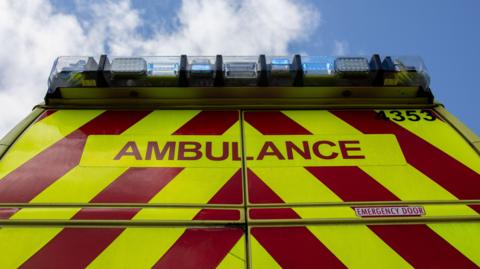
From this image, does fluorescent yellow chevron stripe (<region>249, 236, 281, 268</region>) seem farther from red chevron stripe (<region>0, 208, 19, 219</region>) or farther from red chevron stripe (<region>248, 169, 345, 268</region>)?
red chevron stripe (<region>0, 208, 19, 219</region>)

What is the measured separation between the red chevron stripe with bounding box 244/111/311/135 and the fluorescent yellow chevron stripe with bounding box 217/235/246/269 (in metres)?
0.72

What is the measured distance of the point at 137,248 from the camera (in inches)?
65.2

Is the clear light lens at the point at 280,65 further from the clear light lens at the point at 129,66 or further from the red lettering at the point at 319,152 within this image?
the clear light lens at the point at 129,66

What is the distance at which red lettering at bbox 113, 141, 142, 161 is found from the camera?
210cm

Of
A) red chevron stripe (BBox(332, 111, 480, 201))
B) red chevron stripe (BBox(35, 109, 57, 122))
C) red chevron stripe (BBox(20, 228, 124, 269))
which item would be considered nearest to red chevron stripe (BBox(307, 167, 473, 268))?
red chevron stripe (BBox(332, 111, 480, 201))

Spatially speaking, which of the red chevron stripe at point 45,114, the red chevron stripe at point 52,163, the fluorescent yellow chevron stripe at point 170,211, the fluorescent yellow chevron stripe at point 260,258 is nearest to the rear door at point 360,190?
the fluorescent yellow chevron stripe at point 260,258

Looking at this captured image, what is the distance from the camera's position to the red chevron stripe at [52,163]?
75.0 inches

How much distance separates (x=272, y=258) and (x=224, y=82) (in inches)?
44.7

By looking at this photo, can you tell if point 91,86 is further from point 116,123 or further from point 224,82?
point 224,82

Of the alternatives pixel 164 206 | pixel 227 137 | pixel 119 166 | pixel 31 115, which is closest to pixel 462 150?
pixel 227 137

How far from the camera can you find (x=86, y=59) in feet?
8.49

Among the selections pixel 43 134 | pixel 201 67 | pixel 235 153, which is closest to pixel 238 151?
pixel 235 153

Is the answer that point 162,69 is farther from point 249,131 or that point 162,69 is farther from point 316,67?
point 316,67

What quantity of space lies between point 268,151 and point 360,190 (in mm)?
414
